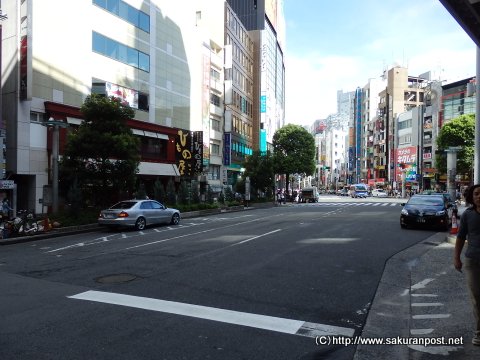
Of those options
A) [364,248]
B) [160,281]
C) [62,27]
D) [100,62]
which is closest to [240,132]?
[100,62]

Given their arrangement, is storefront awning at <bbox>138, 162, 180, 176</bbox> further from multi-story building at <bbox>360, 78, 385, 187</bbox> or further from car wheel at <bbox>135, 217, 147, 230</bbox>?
multi-story building at <bbox>360, 78, 385, 187</bbox>

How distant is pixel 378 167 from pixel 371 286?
326 feet

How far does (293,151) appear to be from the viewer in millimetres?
59750

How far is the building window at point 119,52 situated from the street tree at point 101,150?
32.7 feet

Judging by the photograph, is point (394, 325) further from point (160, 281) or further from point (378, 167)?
point (378, 167)

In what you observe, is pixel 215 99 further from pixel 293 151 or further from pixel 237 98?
pixel 293 151

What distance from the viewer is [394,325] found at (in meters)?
5.97

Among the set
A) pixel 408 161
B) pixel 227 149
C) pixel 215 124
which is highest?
pixel 215 124

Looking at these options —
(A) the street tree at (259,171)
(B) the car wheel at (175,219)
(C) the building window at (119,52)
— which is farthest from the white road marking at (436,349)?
(A) the street tree at (259,171)

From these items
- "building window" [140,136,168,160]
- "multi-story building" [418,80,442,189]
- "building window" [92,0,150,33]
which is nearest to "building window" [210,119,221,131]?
"building window" [140,136,168,160]

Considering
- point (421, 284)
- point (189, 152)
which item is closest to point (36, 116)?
point (189, 152)

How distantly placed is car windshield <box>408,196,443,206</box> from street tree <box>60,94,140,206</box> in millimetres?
13717

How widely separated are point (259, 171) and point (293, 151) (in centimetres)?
1721

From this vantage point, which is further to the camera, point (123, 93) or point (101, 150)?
point (123, 93)
